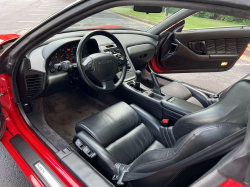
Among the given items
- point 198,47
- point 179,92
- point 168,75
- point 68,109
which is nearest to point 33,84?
point 68,109

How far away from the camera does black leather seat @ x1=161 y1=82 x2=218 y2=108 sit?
2.23 metres

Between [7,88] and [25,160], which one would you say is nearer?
[25,160]

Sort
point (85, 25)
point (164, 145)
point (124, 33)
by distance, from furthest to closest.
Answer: point (124, 33) → point (85, 25) → point (164, 145)

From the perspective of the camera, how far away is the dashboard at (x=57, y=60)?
1.55 metres

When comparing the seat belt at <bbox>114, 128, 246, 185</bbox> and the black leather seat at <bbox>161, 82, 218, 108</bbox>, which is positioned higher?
the seat belt at <bbox>114, 128, 246, 185</bbox>

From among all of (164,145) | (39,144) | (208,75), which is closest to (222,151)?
(164,145)

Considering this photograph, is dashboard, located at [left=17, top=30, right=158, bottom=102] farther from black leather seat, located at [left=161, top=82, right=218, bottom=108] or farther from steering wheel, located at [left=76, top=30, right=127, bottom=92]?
black leather seat, located at [left=161, top=82, right=218, bottom=108]

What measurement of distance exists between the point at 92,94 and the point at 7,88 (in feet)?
4.14

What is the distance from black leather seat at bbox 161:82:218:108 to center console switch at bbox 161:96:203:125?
37 centimetres

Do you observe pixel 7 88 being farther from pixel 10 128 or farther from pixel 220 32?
pixel 220 32

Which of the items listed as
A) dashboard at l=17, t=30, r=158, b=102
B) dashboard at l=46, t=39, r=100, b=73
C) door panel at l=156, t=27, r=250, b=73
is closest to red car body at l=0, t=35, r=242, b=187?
dashboard at l=17, t=30, r=158, b=102

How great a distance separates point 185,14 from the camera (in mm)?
2518

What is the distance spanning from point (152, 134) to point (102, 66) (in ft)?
2.46

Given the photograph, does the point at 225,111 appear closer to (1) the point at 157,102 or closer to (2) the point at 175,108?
(2) the point at 175,108
